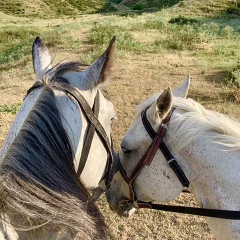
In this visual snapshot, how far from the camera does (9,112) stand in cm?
691

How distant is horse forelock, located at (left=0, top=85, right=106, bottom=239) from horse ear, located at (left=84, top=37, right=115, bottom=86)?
9.6 inches

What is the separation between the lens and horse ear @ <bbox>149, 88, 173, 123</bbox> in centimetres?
196

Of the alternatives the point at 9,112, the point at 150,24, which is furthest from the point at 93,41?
the point at 9,112

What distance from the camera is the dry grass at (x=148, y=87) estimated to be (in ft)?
13.2

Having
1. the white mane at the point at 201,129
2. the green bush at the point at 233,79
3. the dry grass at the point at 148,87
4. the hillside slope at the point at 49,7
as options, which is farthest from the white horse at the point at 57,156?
the hillside slope at the point at 49,7

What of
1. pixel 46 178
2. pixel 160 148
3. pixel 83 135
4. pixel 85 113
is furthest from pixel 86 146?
pixel 160 148

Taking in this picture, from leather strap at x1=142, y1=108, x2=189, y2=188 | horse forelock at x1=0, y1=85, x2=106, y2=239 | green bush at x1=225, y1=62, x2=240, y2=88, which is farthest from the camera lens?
green bush at x1=225, y1=62, x2=240, y2=88

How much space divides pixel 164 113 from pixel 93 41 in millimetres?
10315

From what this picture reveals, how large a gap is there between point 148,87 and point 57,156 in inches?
250

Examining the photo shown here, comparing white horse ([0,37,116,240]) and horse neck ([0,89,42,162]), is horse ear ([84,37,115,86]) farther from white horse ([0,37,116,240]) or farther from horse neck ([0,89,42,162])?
horse neck ([0,89,42,162])

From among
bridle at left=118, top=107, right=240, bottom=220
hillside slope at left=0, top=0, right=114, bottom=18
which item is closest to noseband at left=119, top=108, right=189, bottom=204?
bridle at left=118, top=107, right=240, bottom=220

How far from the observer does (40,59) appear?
2.19 m

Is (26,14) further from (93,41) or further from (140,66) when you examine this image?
(140,66)

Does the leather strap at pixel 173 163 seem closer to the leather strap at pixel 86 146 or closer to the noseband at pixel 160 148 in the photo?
the noseband at pixel 160 148
